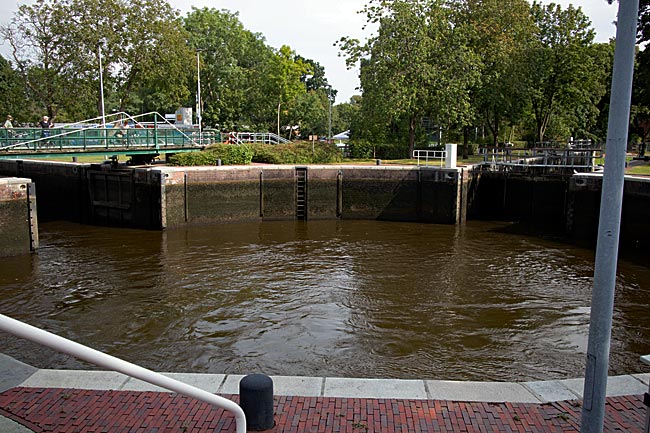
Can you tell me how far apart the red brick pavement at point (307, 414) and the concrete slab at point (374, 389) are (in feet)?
0.42

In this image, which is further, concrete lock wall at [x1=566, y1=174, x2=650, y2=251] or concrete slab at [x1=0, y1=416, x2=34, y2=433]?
concrete lock wall at [x1=566, y1=174, x2=650, y2=251]

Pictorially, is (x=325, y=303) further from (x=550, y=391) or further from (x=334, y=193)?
(x=334, y=193)

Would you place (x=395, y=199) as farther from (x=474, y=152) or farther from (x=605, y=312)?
(x=474, y=152)

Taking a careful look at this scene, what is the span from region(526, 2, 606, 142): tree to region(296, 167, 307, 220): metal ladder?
899 inches

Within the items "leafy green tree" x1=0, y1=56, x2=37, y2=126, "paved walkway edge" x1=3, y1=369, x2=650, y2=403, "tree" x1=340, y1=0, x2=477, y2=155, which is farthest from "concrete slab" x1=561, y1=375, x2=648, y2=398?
"leafy green tree" x1=0, y1=56, x2=37, y2=126

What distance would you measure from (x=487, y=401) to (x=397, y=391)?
1.08 metres

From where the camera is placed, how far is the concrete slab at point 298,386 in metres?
7.02

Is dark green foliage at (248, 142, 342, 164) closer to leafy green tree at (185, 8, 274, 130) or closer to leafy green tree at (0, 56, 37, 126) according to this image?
leafy green tree at (185, 8, 274, 130)

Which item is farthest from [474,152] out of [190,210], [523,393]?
[523,393]

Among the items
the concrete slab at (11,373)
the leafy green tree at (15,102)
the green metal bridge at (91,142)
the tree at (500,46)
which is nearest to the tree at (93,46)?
the leafy green tree at (15,102)

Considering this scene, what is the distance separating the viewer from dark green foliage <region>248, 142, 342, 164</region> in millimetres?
33031

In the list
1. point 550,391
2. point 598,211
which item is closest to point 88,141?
point 598,211

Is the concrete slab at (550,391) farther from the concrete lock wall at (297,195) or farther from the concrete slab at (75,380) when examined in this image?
the concrete lock wall at (297,195)

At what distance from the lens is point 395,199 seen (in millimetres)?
28875
